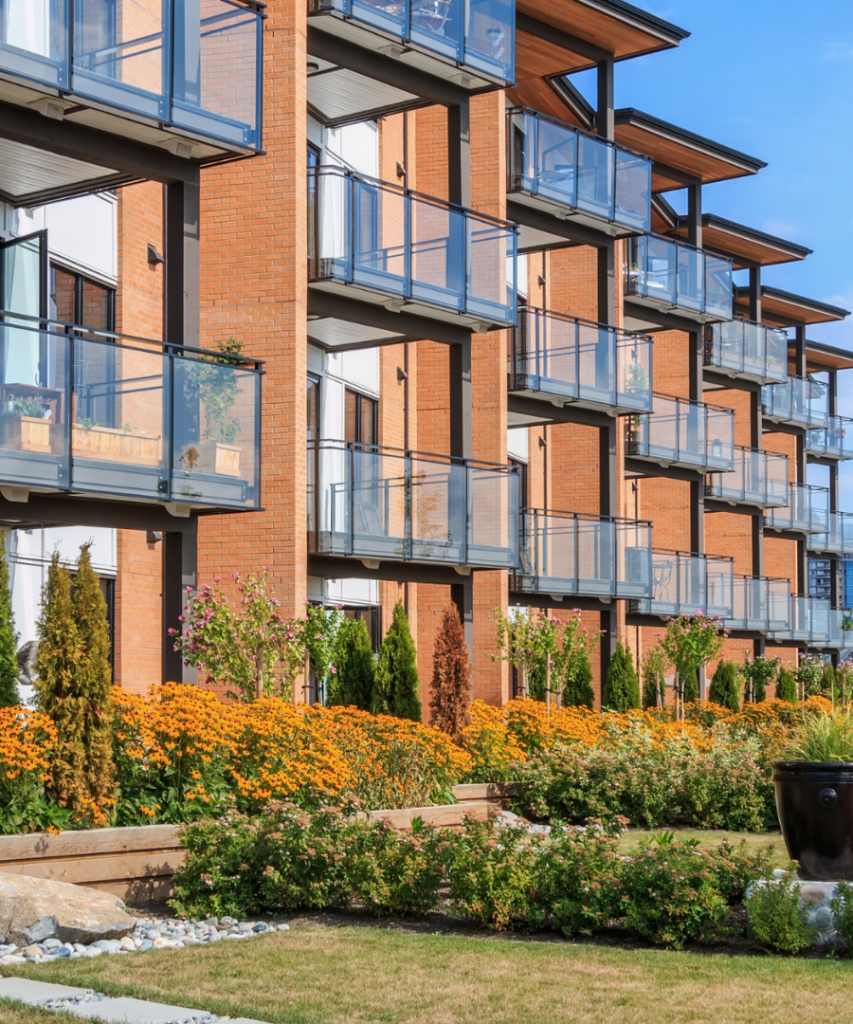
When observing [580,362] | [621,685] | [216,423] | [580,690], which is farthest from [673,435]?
[216,423]

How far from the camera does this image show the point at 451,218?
21.8 meters

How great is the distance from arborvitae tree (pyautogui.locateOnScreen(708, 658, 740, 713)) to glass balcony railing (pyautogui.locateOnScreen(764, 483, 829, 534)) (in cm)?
955

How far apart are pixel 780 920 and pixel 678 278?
2689 centimetres

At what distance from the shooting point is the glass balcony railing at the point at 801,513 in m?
47.0

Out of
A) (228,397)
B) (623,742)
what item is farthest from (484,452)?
(228,397)

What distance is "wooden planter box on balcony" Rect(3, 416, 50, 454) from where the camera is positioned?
45.2 ft

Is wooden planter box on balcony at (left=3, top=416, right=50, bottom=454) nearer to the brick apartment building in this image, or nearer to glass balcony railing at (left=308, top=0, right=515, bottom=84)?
the brick apartment building

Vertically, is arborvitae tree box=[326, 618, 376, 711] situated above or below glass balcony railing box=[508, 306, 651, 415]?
below

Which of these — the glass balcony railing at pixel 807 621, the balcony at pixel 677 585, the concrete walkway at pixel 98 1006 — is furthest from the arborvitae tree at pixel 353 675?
the glass balcony railing at pixel 807 621

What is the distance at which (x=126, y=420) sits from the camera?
48.7 ft

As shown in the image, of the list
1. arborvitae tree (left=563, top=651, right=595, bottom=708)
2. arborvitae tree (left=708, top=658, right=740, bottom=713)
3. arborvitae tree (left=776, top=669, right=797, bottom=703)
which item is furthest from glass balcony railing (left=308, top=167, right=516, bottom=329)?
arborvitae tree (left=776, top=669, right=797, bottom=703)

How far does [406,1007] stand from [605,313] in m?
22.9

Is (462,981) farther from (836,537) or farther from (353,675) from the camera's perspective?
(836,537)

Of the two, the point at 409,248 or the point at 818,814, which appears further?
the point at 409,248
